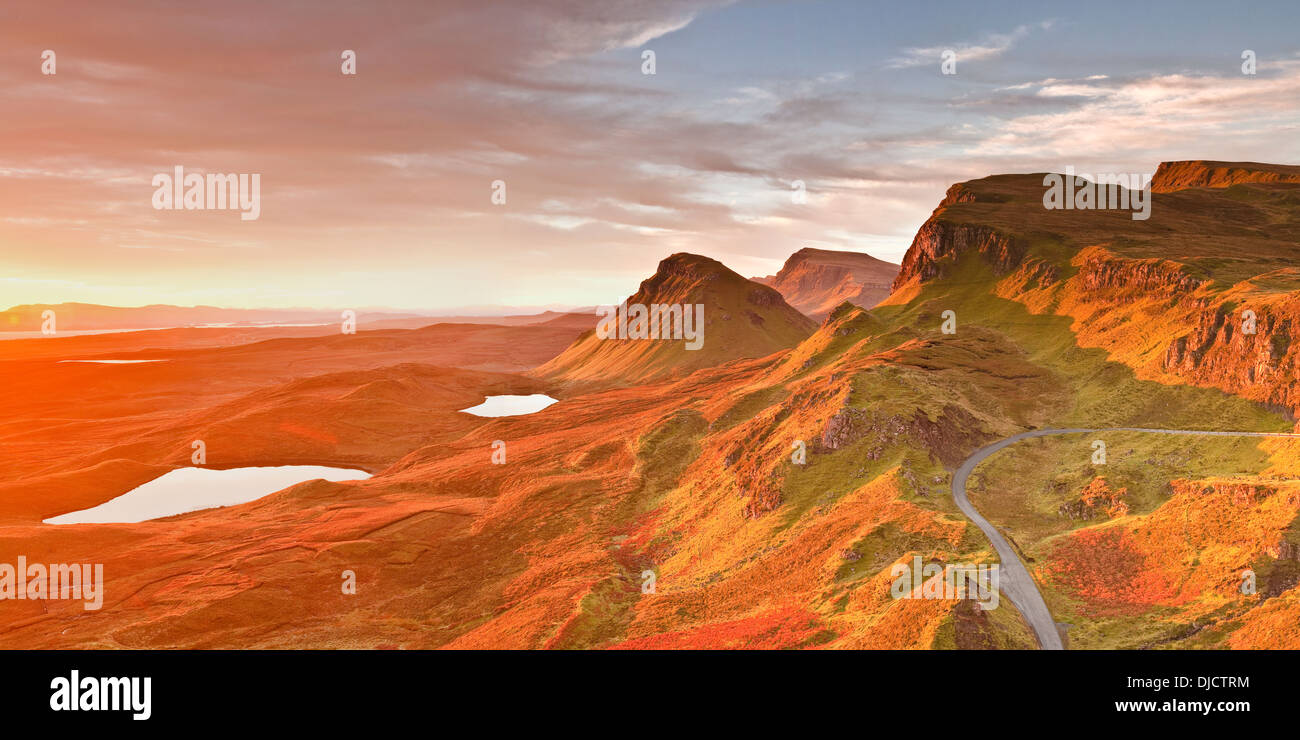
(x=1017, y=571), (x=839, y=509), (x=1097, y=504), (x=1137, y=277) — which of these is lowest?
(x=1017, y=571)

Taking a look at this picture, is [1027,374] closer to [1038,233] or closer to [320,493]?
[1038,233]

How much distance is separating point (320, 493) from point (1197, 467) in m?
132

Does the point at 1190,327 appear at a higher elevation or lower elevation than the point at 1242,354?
higher

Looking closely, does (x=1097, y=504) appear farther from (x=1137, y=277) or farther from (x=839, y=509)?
(x=1137, y=277)

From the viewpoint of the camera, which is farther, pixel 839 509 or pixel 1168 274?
pixel 1168 274

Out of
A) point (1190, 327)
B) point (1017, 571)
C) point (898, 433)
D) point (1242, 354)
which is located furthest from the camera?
point (1190, 327)

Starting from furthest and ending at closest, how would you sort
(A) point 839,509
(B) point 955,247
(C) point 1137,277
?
(B) point 955,247 < (C) point 1137,277 < (A) point 839,509

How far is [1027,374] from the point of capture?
113m

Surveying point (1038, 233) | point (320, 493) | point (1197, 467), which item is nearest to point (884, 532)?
point (1197, 467)

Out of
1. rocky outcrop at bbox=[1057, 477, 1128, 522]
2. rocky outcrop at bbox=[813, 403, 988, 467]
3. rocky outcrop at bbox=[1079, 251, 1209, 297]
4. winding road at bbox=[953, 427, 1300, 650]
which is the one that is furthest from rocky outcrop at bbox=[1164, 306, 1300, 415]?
rocky outcrop at bbox=[813, 403, 988, 467]

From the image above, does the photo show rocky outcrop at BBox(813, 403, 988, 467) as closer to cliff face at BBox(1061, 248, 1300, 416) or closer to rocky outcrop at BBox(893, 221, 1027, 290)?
cliff face at BBox(1061, 248, 1300, 416)

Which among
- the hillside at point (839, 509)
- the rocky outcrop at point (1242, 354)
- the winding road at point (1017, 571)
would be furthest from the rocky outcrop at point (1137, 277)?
the winding road at point (1017, 571)

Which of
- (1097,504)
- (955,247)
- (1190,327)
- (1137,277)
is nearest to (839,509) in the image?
(1097,504)

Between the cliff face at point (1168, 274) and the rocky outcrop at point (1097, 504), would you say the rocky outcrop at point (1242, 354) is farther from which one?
the rocky outcrop at point (1097, 504)
